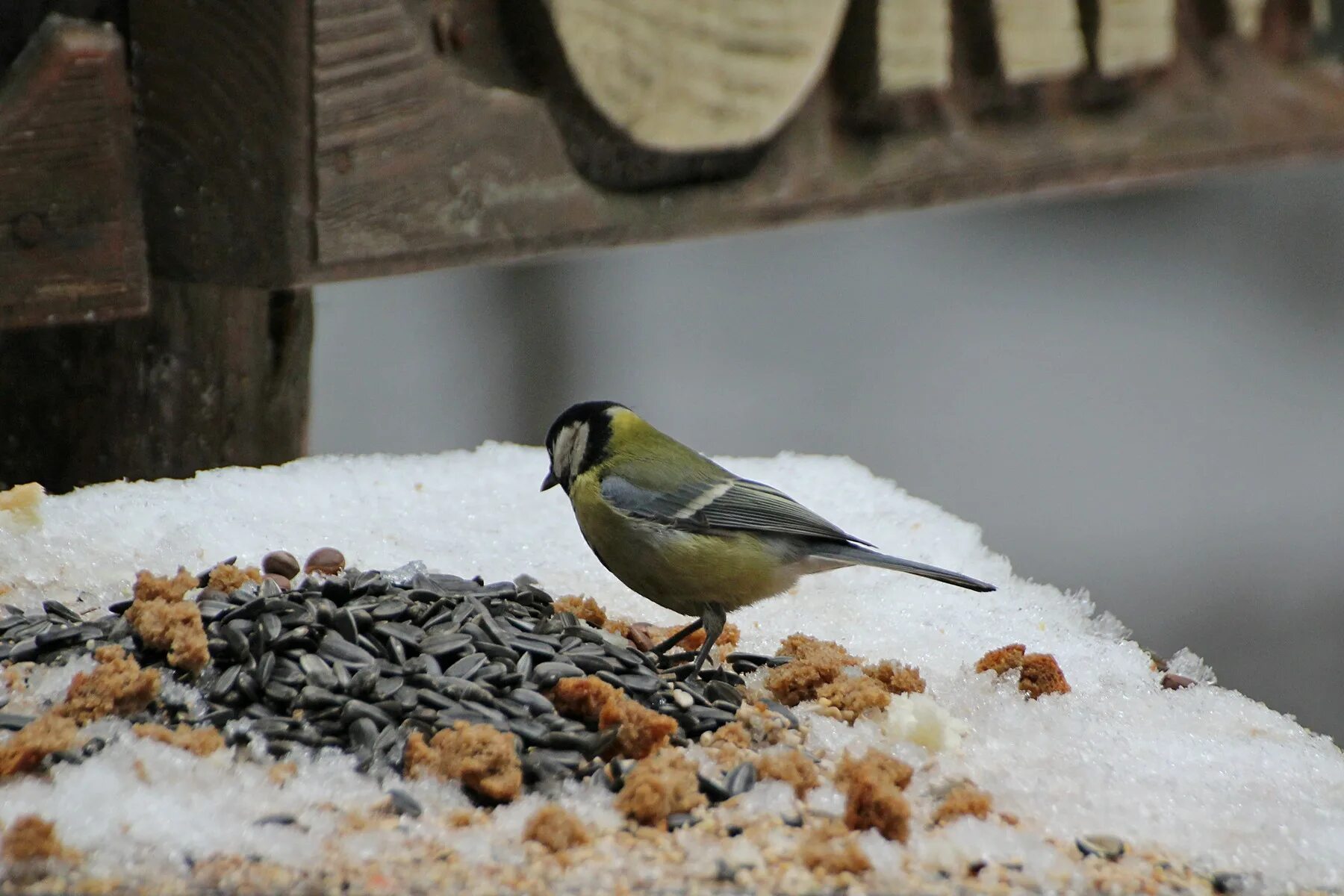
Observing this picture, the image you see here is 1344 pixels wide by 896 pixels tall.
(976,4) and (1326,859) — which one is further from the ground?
(976,4)

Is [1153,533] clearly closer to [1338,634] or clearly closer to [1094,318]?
[1338,634]

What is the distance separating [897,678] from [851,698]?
135mm

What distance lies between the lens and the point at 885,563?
6.89 ft

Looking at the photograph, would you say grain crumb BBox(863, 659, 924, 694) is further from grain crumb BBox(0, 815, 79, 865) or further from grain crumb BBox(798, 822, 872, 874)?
grain crumb BBox(0, 815, 79, 865)

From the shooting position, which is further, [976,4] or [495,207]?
[976,4]

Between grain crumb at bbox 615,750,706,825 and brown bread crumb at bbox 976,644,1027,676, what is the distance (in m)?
0.63

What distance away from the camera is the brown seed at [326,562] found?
85.7 inches

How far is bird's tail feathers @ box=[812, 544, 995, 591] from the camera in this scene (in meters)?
2.05

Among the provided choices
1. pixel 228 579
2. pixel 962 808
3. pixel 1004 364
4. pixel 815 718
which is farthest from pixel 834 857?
pixel 1004 364

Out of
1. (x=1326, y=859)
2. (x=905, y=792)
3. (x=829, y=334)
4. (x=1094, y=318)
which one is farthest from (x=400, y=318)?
(x=1326, y=859)

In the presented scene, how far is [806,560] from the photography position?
2172mm

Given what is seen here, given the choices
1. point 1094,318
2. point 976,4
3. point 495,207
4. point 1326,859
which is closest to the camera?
point 1326,859

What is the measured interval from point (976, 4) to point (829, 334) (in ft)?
8.64

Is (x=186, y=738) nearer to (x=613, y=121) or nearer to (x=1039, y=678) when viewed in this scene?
(x=613, y=121)
